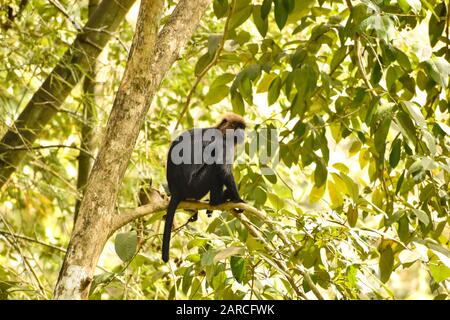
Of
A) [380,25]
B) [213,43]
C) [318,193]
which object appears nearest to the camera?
[380,25]

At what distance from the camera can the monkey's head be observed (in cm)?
408

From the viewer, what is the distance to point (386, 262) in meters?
2.95

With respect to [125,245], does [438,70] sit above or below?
above

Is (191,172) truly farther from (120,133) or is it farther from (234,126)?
(120,133)

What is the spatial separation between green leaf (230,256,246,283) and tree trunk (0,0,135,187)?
1896 mm

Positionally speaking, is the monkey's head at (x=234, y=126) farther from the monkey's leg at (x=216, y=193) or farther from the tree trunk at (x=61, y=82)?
the tree trunk at (x=61, y=82)

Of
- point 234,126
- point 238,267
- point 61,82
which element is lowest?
point 238,267

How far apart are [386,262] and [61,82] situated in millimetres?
2125

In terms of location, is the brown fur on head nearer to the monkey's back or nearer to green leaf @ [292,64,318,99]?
the monkey's back

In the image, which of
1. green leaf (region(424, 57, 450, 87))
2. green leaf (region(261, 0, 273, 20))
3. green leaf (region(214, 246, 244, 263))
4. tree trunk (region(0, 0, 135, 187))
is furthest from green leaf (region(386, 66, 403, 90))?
Result: tree trunk (region(0, 0, 135, 187))

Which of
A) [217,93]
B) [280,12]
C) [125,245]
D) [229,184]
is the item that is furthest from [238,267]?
[229,184]

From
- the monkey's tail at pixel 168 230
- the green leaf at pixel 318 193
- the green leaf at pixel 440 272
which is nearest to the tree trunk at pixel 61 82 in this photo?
the monkey's tail at pixel 168 230
